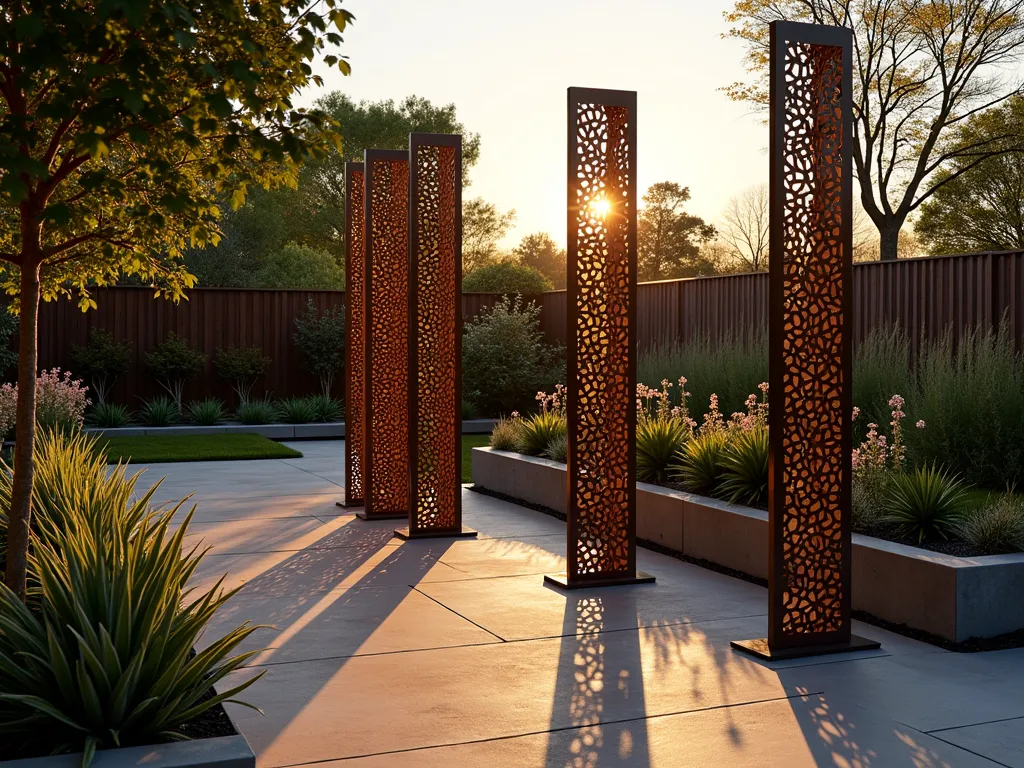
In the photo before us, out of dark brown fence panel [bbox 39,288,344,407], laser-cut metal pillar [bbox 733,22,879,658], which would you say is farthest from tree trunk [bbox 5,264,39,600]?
dark brown fence panel [bbox 39,288,344,407]

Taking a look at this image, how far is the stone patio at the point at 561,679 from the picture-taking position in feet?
12.2

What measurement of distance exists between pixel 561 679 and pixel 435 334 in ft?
13.0

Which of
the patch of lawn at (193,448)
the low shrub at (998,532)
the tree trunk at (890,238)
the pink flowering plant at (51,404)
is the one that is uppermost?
the tree trunk at (890,238)

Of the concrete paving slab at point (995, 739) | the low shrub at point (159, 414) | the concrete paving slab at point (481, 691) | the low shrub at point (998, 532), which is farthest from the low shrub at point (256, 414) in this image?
the concrete paving slab at point (995, 739)

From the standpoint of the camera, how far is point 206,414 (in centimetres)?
1689

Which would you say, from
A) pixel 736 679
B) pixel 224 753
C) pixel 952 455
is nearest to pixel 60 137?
pixel 224 753

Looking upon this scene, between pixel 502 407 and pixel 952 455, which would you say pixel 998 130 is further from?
pixel 952 455

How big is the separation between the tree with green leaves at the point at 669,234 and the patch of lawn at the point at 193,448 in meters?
32.4

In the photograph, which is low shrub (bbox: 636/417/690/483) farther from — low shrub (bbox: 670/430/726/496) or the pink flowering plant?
the pink flowering plant

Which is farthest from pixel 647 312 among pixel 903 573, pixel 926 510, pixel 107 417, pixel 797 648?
pixel 797 648

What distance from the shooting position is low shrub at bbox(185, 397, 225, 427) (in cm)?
1689

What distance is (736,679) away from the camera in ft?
14.8

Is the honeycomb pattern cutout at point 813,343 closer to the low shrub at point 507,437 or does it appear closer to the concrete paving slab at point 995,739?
the concrete paving slab at point 995,739

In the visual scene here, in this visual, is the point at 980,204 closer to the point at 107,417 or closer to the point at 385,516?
the point at 107,417
